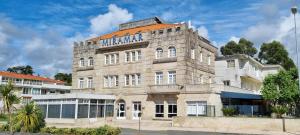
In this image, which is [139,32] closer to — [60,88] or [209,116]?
[209,116]

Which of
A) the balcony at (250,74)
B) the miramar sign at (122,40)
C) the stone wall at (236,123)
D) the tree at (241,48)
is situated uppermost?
the tree at (241,48)

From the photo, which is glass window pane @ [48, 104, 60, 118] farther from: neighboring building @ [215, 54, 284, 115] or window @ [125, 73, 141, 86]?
neighboring building @ [215, 54, 284, 115]

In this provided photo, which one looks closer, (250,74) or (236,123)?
(236,123)

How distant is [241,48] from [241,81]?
82.1ft

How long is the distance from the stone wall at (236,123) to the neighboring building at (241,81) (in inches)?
204

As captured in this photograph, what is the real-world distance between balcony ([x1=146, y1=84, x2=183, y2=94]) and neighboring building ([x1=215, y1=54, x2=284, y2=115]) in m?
4.81

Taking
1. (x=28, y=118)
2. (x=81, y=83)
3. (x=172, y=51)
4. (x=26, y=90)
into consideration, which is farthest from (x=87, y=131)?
(x=26, y=90)

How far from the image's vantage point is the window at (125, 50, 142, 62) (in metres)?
39.6

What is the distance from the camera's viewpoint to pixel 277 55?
64500mm

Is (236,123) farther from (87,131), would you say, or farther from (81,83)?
(81,83)

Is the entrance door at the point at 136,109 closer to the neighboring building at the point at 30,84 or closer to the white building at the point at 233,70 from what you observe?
the white building at the point at 233,70

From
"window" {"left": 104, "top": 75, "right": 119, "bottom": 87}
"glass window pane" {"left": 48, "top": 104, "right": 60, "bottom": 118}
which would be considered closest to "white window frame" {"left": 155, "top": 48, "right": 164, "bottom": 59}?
"window" {"left": 104, "top": 75, "right": 119, "bottom": 87}

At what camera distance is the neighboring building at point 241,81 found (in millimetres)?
35438

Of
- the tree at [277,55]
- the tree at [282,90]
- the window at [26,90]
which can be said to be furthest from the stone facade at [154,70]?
the window at [26,90]
